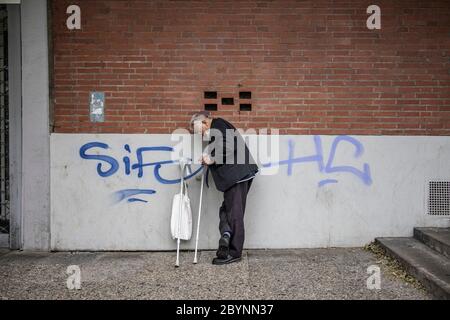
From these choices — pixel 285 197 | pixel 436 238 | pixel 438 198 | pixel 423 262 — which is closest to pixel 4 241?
pixel 285 197

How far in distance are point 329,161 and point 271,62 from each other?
1521 millimetres

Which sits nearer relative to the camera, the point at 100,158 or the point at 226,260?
the point at 226,260

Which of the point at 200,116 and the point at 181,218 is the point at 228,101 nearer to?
the point at 200,116

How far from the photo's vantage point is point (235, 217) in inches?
194

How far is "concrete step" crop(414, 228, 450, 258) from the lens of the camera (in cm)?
466

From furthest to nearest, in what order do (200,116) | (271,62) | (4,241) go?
(4,241) → (271,62) → (200,116)

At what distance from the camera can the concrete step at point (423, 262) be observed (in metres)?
3.83

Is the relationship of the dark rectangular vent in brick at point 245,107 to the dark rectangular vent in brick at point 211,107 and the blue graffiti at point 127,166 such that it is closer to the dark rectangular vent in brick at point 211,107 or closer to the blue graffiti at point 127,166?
the dark rectangular vent in brick at point 211,107

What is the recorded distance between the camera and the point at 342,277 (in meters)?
4.43

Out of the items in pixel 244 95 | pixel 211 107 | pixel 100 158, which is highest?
pixel 244 95

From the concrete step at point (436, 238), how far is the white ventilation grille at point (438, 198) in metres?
0.24
